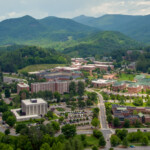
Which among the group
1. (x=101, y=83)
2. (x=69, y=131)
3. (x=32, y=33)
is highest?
(x=32, y=33)

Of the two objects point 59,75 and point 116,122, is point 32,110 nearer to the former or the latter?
point 116,122

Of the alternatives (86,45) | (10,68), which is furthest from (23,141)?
(86,45)

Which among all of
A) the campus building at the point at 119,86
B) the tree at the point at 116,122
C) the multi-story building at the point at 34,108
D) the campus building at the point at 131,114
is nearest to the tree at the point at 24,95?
the multi-story building at the point at 34,108

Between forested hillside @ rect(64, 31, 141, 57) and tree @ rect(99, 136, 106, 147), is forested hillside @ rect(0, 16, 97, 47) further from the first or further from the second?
tree @ rect(99, 136, 106, 147)

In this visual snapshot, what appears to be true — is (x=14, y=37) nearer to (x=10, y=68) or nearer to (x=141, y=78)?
(x=10, y=68)

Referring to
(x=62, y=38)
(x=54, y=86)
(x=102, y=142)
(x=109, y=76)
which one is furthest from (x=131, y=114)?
(x=62, y=38)
